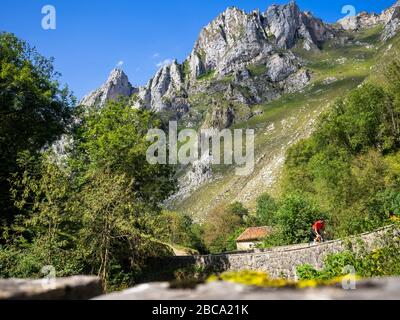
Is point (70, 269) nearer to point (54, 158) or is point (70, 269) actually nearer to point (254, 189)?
point (54, 158)

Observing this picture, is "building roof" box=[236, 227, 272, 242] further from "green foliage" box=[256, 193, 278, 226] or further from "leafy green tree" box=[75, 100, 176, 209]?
"leafy green tree" box=[75, 100, 176, 209]

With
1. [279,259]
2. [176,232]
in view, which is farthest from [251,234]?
Result: [279,259]

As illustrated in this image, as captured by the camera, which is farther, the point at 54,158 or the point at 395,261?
the point at 54,158

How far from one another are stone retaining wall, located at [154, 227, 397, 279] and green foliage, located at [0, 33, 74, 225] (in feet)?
34.4

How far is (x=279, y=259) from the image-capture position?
65.2ft

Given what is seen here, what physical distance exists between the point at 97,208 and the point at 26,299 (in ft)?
59.9

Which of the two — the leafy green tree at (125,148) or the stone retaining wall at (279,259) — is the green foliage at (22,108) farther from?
the stone retaining wall at (279,259)

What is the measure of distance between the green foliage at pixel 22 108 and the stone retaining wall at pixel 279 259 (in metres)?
10.5

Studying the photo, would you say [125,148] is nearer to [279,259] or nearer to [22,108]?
[22,108]

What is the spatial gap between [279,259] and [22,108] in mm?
17868

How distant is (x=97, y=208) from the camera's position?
821 inches
